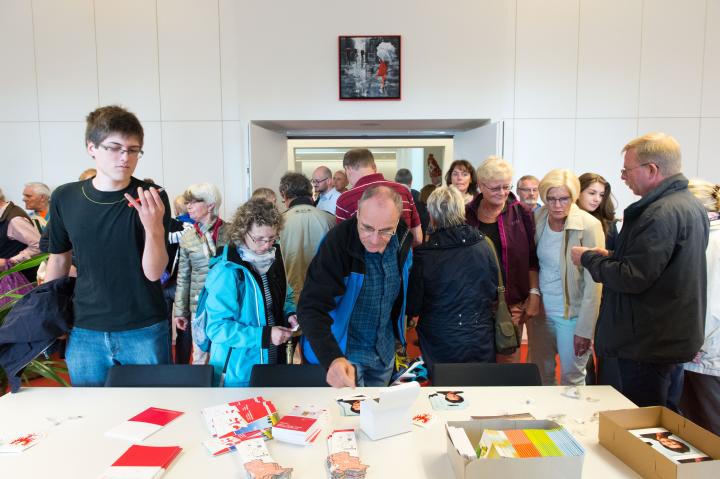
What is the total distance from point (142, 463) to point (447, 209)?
1663 mm

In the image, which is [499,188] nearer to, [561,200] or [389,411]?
[561,200]

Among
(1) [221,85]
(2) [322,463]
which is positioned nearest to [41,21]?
(1) [221,85]

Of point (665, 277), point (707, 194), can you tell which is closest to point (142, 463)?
point (665, 277)

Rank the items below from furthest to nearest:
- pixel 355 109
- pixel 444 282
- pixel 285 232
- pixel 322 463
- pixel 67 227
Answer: pixel 355 109, pixel 285 232, pixel 444 282, pixel 67 227, pixel 322 463

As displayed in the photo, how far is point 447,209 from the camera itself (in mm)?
2383

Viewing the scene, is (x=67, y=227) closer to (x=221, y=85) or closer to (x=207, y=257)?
(x=207, y=257)

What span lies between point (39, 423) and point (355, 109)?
4530 mm

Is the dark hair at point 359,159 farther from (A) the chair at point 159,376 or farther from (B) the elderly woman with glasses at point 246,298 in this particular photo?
(A) the chair at point 159,376

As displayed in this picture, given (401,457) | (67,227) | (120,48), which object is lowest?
(401,457)

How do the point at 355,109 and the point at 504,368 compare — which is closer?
the point at 504,368

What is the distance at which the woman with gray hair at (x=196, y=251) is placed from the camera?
3.20 metres

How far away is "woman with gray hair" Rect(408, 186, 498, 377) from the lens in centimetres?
237

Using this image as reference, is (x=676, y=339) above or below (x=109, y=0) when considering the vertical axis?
below

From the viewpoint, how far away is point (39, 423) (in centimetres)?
166
